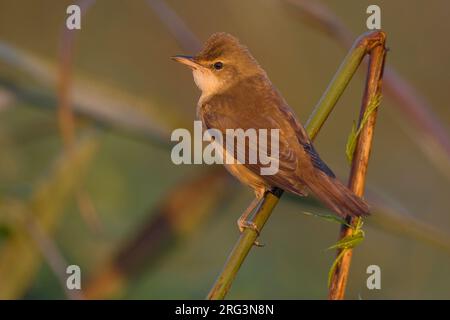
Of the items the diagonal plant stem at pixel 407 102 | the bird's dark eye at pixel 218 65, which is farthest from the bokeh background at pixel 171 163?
the bird's dark eye at pixel 218 65

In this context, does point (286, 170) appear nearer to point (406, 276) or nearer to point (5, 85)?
point (5, 85)

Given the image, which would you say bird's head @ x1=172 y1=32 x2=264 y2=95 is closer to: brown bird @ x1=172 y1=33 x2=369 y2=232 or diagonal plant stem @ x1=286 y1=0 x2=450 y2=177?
brown bird @ x1=172 y1=33 x2=369 y2=232

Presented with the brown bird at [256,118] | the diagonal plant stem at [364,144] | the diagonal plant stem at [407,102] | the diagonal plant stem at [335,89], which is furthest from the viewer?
the diagonal plant stem at [407,102]

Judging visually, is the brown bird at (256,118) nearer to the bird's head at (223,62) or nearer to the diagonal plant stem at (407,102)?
the bird's head at (223,62)

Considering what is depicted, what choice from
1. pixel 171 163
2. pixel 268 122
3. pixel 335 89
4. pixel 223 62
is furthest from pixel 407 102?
pixel 171 163

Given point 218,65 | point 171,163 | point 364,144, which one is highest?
point 171,163

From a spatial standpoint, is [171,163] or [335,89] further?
[171,163]

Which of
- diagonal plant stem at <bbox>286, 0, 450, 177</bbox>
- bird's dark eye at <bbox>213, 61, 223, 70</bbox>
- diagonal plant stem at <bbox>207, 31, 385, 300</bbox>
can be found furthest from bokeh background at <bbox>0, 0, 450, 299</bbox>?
bird's dark eye at <bbox>213, 61, 223, 70</bbox>

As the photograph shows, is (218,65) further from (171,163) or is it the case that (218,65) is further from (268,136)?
(171,163)
